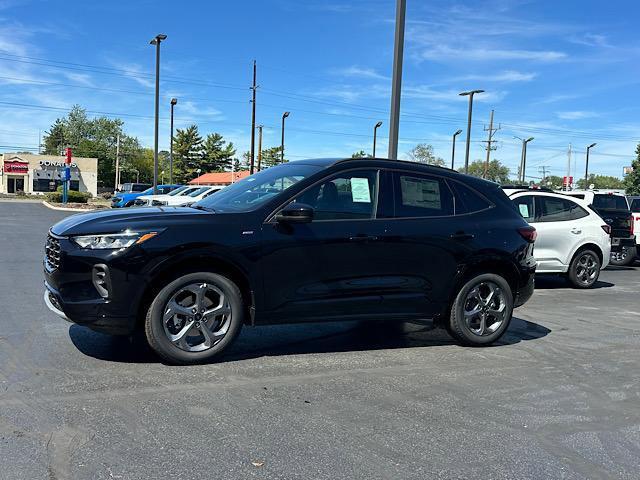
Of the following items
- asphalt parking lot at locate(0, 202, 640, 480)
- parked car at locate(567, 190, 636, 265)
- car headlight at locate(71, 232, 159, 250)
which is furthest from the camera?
parked car at locate(567, 190, 636, 265)

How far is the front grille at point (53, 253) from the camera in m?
4.73

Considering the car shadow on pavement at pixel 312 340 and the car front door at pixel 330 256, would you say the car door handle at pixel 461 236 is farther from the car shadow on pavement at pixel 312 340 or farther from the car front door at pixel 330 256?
the car shadow on pavement at pixel 312 340

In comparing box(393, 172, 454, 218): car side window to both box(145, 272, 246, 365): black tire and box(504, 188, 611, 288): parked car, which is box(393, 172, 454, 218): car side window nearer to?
box(145, 272, 246, 365): black tire

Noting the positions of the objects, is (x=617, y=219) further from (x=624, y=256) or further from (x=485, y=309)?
(x=485, y=309)

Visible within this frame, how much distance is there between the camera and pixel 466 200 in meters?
6.06

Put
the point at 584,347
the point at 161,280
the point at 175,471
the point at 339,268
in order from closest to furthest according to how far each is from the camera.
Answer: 1. the point at 175,471
2. the point at 161,280
3. the point at 339,268
4. the point at 584,347

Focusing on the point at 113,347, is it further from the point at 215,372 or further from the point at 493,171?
the point at 493,171

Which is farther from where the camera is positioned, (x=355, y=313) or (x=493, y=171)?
(x=493, y=171)

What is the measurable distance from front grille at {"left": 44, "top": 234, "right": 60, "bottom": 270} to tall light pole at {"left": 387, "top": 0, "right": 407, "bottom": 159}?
8502 millimetres

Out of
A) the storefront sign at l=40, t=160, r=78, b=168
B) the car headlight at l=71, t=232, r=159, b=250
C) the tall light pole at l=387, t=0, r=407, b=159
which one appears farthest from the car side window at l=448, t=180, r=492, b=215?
the storefront sign at l=40, t=160, r=78, b=168

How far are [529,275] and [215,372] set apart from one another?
11.8ft

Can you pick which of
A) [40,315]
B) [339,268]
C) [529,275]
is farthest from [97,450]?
[529,275]

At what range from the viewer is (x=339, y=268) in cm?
528

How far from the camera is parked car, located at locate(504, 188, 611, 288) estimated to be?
1051 centimetres
